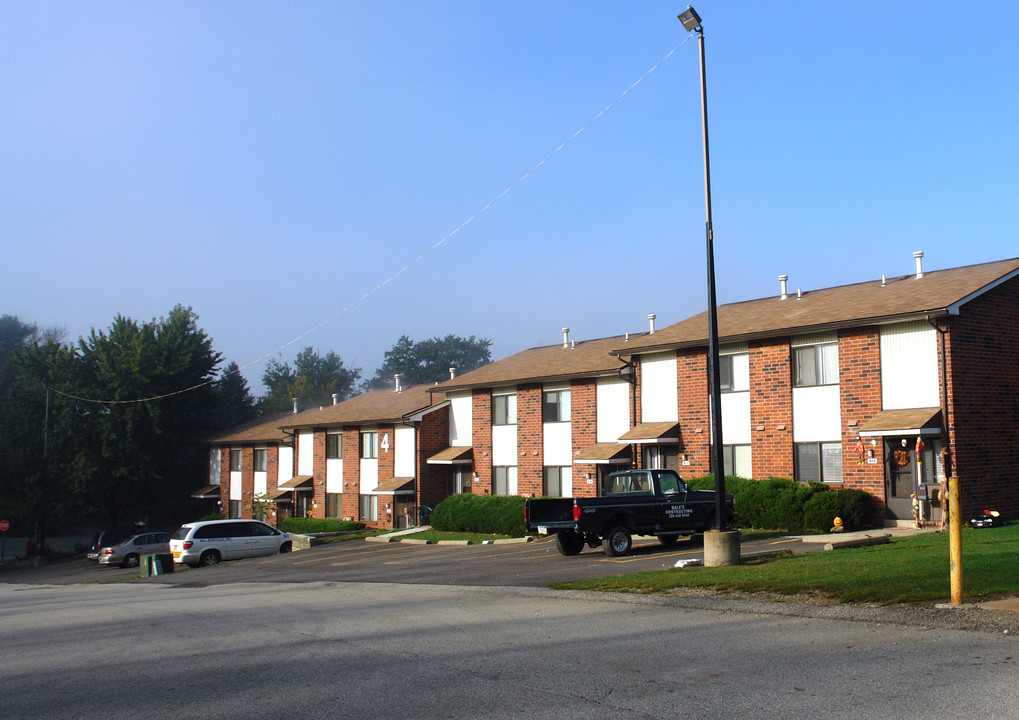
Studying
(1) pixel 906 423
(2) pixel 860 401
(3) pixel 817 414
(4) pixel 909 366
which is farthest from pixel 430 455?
(1) pixel 906 423

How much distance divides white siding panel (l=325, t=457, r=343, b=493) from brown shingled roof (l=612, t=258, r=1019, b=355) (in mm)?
18682

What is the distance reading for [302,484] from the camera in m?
45.2

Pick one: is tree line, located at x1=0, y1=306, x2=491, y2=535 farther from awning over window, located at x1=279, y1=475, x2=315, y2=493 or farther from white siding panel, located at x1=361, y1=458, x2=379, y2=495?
white siding panel, located at x1=361, y1=458, x2=379, y2=495

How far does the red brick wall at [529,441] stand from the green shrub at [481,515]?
1.80 m

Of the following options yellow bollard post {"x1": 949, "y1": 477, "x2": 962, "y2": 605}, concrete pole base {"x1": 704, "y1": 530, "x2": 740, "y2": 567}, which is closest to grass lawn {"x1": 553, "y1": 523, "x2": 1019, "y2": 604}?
concrete pole base {"x1": 704, "y1": 530, "x2": 740, "y2": 567}

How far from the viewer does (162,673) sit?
834 cm

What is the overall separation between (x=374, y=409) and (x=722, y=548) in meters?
30.3

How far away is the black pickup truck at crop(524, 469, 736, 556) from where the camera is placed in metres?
19.9

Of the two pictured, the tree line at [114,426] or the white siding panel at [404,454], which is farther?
the tree line at [114,426]

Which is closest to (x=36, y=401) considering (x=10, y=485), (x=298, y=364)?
(x=10, y=485)

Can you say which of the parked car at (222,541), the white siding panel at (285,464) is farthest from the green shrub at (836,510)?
the white siding panel at (285,464)

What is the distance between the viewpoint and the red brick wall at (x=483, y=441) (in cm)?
3612

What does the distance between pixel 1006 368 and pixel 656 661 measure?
64.5 ft

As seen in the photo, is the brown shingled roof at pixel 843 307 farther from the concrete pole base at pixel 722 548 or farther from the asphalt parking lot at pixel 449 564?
the concrete pole base at pixel 722 548
